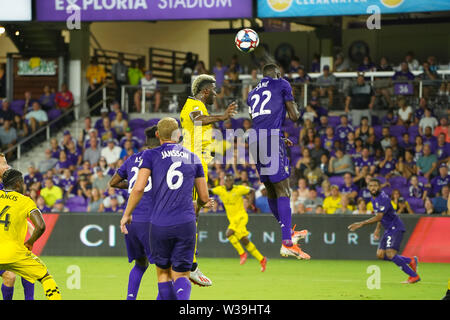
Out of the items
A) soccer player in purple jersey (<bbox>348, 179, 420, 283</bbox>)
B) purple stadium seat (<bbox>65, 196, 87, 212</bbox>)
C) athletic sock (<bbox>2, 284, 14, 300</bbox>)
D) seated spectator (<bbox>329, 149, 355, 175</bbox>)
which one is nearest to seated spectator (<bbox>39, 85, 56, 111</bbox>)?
purple stadium seat (<bbox>65, 196, 87, 212</bbox>)

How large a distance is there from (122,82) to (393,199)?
9.77 m

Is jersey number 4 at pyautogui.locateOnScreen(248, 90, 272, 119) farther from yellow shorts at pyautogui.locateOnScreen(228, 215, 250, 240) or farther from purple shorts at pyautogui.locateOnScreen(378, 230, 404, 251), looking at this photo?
yellow shorts at pyautogui.locateOnScreen(228, 215, 250, 240)

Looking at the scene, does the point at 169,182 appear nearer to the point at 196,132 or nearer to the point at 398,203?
the point at 196,132

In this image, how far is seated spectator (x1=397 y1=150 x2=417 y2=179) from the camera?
20125 mm

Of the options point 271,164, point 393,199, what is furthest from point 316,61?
point 271,164

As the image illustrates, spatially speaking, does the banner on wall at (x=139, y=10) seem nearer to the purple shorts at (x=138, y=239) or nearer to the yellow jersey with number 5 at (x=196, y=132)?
the yellow jersey with number 5 at (x=196, y=132)

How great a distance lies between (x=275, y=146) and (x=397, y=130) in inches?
434

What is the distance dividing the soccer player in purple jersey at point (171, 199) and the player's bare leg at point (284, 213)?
2.29 metres

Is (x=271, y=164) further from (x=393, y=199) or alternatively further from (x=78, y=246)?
(x=78, y=246)

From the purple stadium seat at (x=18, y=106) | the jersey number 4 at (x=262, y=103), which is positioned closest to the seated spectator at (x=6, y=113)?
the purple stadium seat at (x=18, y=106)

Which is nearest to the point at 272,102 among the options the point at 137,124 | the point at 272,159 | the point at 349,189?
the point at 272,159

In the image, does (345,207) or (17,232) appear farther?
(345,207)

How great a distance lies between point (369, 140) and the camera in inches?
835

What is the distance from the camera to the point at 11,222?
10000 millimetres
